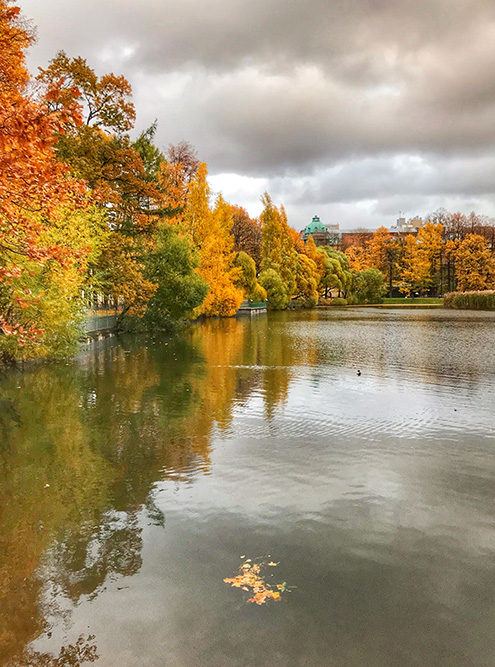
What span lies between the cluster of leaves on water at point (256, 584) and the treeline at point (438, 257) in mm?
73832

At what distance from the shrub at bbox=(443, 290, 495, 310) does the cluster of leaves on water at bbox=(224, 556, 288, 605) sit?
54.9 meters

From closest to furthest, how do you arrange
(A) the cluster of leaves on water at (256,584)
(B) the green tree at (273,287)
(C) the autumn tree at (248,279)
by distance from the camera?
(A) the cluster of leaves on water at (256,584) < (C) the autumn tree at (248,279) < (B) the green tree at (273,287)

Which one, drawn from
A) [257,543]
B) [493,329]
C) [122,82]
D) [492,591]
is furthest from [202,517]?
[493,329]

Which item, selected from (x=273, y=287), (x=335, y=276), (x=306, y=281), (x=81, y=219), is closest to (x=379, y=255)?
(x=335, y=276)

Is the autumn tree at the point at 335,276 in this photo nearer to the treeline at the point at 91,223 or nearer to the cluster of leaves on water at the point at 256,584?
the treeline at the point at 91,223

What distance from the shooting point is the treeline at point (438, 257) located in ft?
239

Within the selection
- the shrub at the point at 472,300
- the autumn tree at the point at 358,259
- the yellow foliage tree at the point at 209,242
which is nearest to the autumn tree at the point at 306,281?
the shrub at the point at 472,300

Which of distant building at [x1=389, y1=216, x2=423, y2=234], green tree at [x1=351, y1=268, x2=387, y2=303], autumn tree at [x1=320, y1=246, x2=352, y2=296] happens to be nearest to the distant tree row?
green tree at [x1=351, y1=268, x2=387, y2=303]

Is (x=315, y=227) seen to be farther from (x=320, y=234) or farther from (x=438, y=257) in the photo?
(x=438, y=257)

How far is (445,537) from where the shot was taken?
5.16 meters

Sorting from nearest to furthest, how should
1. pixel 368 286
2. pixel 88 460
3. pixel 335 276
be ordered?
pixel 88 460
pixel 335 276
pixel 368 286

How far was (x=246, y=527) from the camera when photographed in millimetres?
5395

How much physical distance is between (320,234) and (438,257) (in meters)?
54.3

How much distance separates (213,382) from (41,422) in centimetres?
497
